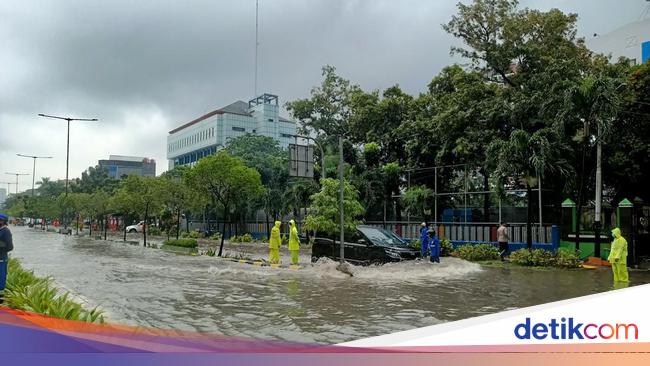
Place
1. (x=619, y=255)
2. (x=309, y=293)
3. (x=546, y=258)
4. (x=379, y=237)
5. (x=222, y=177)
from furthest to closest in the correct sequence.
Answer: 1. (x=222, y=177)
2. (x=546, y=258)
3. (x=379, y=237)
4. (x=619, y=255)
5. (x=309, y=293)

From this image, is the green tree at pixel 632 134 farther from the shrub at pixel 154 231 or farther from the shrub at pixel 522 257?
the shrub at pixel 154 231

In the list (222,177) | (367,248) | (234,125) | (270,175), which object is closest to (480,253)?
(367,248)

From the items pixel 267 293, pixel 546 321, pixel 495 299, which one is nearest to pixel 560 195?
pixel 495 299

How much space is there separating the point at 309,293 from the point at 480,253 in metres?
11.0

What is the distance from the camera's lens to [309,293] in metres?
11.9

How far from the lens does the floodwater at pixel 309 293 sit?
8.44 meters

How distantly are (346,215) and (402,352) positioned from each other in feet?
38.2

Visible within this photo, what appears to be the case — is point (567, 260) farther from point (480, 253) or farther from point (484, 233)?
point (484, 233)

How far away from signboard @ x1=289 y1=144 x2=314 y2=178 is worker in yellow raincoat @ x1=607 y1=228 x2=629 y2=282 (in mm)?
10075

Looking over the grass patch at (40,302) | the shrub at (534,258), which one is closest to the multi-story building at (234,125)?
the shrub at (534,258)

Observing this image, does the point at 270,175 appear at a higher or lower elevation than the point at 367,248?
higher

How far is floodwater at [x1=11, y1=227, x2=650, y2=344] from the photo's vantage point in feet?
27.7

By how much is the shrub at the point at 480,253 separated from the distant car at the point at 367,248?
200 inches

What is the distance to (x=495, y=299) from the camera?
11117 mm
